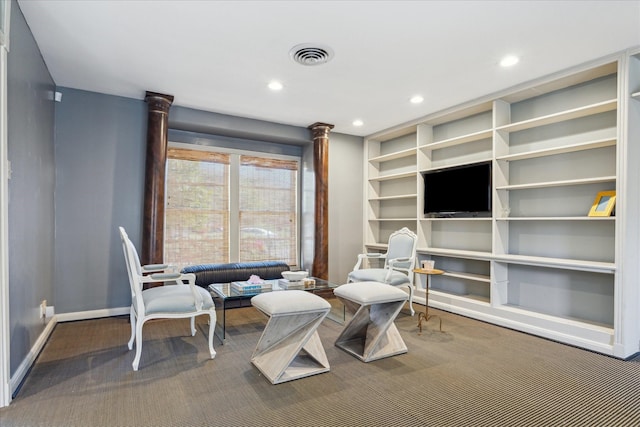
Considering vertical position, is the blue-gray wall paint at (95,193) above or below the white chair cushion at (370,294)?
above

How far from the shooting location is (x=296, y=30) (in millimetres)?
2635

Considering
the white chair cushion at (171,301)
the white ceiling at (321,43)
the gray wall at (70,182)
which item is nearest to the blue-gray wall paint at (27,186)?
the gray wall at (70,182)

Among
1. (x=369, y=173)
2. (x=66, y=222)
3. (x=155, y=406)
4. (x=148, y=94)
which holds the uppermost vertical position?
(x=148, y=94)

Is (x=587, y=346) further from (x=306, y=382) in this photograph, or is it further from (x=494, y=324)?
(x=306, y=382)

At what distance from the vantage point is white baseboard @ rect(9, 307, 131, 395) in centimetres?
230

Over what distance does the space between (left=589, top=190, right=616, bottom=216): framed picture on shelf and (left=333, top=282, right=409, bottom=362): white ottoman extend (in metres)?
1.93

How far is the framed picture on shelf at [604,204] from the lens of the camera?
3.05 meters

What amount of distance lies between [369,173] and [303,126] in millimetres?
1335

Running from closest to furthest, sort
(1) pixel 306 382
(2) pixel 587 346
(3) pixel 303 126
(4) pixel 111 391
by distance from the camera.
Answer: (4) pixel 111 391 → (1) pixel 306 382 → (2) pixel 587 346 → (3) pixel 303 126

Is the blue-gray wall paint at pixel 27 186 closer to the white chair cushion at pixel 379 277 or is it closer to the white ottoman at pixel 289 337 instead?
the white ottoman at pixel 289 337

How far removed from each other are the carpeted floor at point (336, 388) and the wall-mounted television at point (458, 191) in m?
1.53

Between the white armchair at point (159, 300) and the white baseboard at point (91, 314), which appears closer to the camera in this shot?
the white armchair at point (159, 300)

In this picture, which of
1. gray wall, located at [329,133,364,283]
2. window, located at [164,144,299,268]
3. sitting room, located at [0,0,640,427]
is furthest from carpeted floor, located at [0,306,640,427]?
gray wall, located at [329,133,364,283]

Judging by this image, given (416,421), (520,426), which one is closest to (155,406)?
(416,421)
